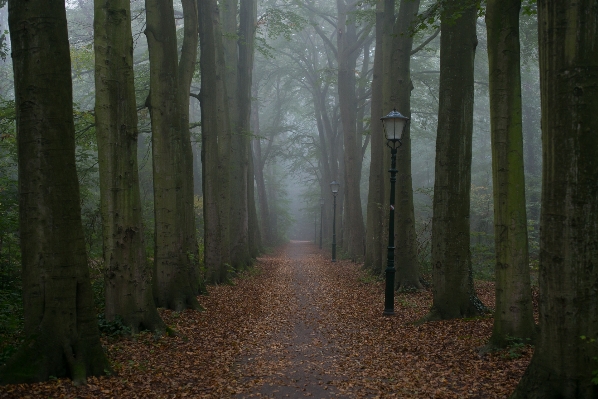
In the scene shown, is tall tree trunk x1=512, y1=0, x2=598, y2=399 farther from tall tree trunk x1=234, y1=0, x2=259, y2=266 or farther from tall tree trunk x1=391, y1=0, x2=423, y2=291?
tall tree trunk x1=234, y1=0, x2=259, y2=266

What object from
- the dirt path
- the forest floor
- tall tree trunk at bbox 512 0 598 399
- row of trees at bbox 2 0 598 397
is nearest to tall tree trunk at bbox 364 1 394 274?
row of trees at bbox 2 0 598 397

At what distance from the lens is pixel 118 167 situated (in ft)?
23.9

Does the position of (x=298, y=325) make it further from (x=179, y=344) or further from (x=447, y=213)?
(x=447, y=213)

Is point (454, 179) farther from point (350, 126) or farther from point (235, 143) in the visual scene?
point (350, 126)

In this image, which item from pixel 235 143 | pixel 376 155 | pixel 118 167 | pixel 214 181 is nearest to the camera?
pixel 118 167

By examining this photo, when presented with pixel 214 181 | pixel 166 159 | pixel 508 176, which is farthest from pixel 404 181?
pixel 508 176

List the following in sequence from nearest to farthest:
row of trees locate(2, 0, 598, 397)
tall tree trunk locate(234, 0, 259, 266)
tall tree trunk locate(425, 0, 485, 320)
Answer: row of trees locate(2, 0, 598, 397), tall tree trunk locate(425, 0, 485, 320), tall tree trunk locate(234, 0, 259, 266)

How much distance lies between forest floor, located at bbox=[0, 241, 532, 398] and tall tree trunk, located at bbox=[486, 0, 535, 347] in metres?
0.42

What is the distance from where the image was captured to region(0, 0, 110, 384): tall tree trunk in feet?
15.9

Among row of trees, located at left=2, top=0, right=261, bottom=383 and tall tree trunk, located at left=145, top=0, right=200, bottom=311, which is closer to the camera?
row of trees, located at left=2, top=0, right=261, bottom=383

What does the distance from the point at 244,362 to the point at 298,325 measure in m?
2.65

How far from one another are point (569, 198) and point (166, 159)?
24.4 ft

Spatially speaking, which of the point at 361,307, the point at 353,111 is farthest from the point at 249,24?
the point at 361,307

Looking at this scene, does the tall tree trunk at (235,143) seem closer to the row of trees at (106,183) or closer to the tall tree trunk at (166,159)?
the row of trees at (106,183)
